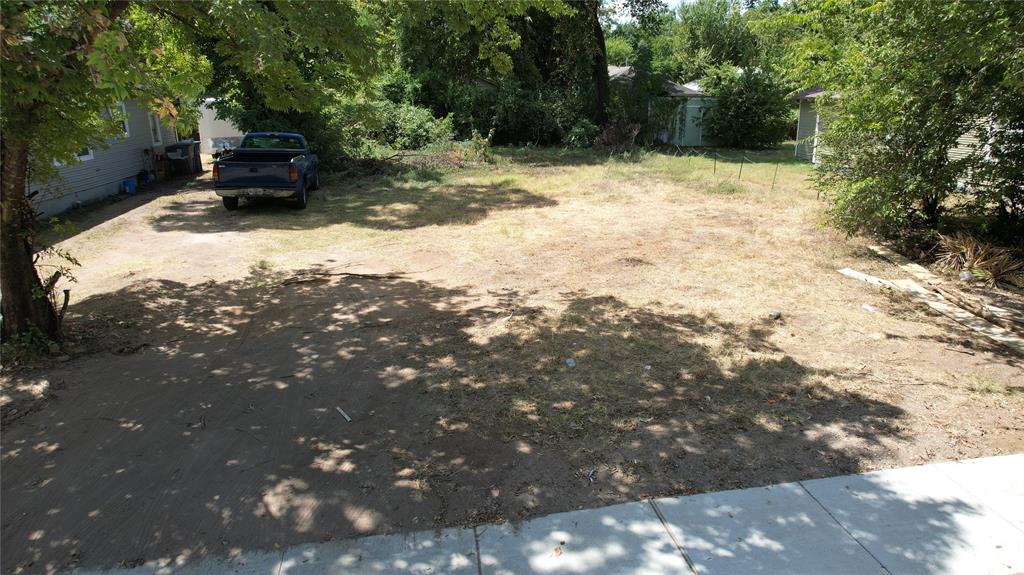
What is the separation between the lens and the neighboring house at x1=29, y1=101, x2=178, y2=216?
14.0m

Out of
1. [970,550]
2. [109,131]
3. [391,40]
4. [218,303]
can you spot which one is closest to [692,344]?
[970,550]

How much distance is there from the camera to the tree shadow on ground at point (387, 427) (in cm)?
378

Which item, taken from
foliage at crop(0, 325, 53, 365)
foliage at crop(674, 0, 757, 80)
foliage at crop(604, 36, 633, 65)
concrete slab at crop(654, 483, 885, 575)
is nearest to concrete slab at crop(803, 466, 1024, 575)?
concrete slab at crop(654, 483, 885, 575)

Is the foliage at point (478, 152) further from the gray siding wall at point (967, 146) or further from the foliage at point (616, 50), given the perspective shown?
the foliage at point (616, 50)

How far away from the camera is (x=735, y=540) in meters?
3.51

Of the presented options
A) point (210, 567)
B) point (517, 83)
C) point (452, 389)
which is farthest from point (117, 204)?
point (517, 83)

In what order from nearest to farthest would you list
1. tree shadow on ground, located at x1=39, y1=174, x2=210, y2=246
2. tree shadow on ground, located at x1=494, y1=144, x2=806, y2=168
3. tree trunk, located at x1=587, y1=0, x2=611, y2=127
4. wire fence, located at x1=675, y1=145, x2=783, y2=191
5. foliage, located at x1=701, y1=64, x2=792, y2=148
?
tree shadow on ground, located at x1=39, y1=174, x2=210, y2=246
wire fence, located at x1=675, y1=145, x2=783, y2=191
tree shadow on ground, located at x1=494, y1=144, x2=806, y2=168
tree trunk, located at x1=587, y1=0, x2=611, y2=127
foliage, located at x1=701, y1=64, x2=792, y2=148

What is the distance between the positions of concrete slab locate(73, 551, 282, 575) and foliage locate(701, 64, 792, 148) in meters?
28.1

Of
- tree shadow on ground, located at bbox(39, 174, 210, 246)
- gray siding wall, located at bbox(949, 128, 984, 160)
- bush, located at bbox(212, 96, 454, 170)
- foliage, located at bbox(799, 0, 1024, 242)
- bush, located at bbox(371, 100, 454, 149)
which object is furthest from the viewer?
bush, located at bbox(371, 100, 454, 149)

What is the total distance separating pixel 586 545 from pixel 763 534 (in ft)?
3.28

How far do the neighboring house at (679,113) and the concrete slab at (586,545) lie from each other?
1061 inches

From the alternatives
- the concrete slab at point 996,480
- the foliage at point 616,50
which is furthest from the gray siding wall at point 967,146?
the foliage at point 616,50

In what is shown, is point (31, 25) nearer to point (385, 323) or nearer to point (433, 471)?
point (385, 323)

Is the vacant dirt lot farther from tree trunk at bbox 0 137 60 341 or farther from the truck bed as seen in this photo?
the truck bed
